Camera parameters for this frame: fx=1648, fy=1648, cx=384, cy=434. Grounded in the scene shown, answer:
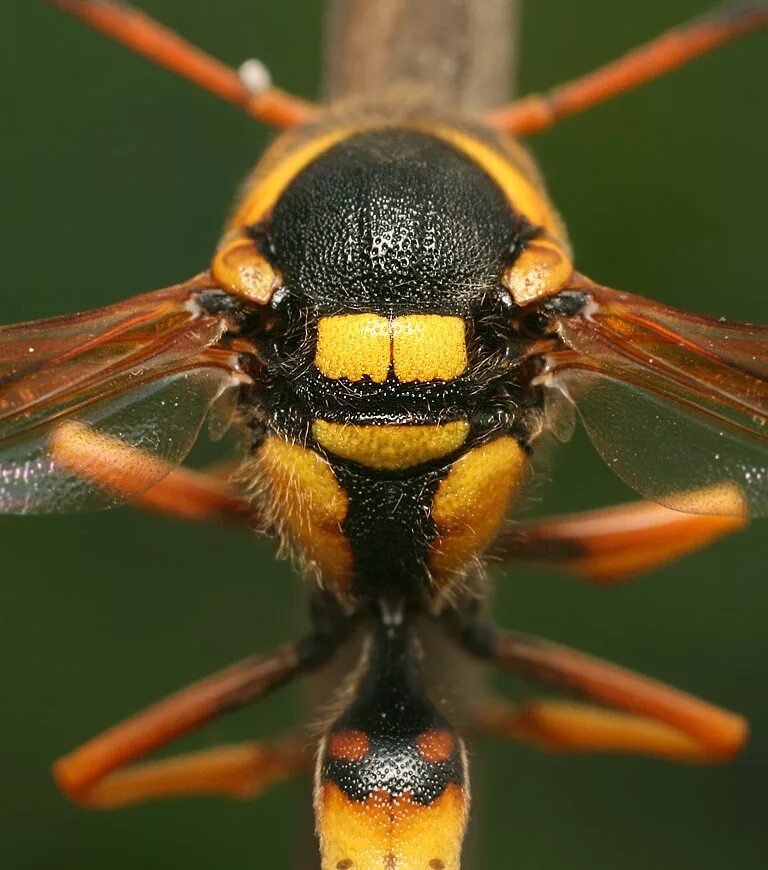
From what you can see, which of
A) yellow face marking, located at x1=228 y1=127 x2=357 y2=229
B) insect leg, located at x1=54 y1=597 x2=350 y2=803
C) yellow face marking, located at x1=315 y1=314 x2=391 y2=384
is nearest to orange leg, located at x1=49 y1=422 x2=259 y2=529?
yellow face marking, located at x1=315 y1=314 x2=391 y2=384

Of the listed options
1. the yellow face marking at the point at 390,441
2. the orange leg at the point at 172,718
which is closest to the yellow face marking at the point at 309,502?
the yellow face marking at the point at 390,441

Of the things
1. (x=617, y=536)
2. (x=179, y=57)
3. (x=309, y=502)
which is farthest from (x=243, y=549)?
(x=309, y=502)

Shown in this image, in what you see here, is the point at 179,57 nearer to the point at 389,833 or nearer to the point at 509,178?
the point at 509,178

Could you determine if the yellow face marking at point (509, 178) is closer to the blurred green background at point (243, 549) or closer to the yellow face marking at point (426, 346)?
the yellow face marking at point (426, 346)

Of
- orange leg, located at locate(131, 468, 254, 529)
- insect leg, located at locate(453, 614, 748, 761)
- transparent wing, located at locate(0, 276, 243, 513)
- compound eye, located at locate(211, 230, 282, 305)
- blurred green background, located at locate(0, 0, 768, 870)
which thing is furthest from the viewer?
blurred green background, located at locate(0, 0, 768, 870)

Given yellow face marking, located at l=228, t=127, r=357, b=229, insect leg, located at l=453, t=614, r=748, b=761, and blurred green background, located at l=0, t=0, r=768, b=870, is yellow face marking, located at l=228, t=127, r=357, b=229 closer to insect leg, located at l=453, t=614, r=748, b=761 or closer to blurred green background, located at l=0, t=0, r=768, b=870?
insect leg, located at l=453, t=614, r=748, b=761

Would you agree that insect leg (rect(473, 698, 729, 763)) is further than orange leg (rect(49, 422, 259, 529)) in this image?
Yes

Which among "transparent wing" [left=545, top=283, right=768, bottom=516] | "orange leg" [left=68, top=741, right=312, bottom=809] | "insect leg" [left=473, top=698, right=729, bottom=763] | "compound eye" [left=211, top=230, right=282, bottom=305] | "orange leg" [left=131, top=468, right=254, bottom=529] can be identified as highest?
"compound eye" [left=211, top=230, right=282, bottom=305]
